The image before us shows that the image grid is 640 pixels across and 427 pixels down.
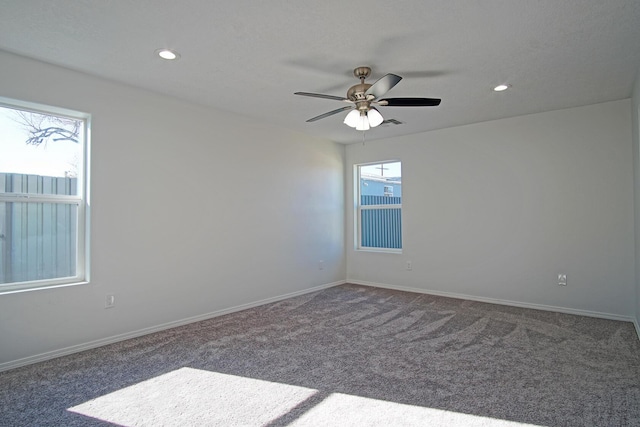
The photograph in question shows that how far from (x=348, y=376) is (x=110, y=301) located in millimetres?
2261

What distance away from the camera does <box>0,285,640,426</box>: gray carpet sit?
2107 millimetres

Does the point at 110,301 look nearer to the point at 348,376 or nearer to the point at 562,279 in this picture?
the point at 348,376

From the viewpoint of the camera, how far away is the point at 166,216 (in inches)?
148

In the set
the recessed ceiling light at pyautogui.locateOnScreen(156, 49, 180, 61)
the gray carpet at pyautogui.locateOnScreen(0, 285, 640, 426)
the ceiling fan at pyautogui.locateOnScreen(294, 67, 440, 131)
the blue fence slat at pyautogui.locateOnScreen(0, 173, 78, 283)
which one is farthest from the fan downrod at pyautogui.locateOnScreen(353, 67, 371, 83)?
the blue fence slat at pyautogui.locateOnScreen(0, 173, 78, 283)

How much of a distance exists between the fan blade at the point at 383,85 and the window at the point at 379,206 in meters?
2.88

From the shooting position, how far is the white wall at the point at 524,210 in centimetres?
398

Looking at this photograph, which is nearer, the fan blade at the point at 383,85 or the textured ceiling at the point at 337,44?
the textured ceiling at the point at 337,44

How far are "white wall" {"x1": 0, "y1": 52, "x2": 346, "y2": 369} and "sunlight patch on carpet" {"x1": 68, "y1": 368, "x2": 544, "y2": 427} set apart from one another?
111cm

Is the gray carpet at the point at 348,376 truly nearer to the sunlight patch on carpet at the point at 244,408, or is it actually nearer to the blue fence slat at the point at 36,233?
the sunlight patch on carpet at the point at 244,408

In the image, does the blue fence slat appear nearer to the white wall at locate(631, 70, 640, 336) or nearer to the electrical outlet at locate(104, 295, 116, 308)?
the electrical outlet at locate(104, 295, 116, 308)

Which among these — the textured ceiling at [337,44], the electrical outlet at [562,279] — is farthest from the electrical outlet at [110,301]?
the electrical outlet at [562,279]

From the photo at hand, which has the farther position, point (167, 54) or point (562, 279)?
point (562, 279)

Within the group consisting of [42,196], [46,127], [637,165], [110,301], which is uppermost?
[46,127]

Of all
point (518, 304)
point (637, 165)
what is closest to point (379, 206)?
point (518, 304)
